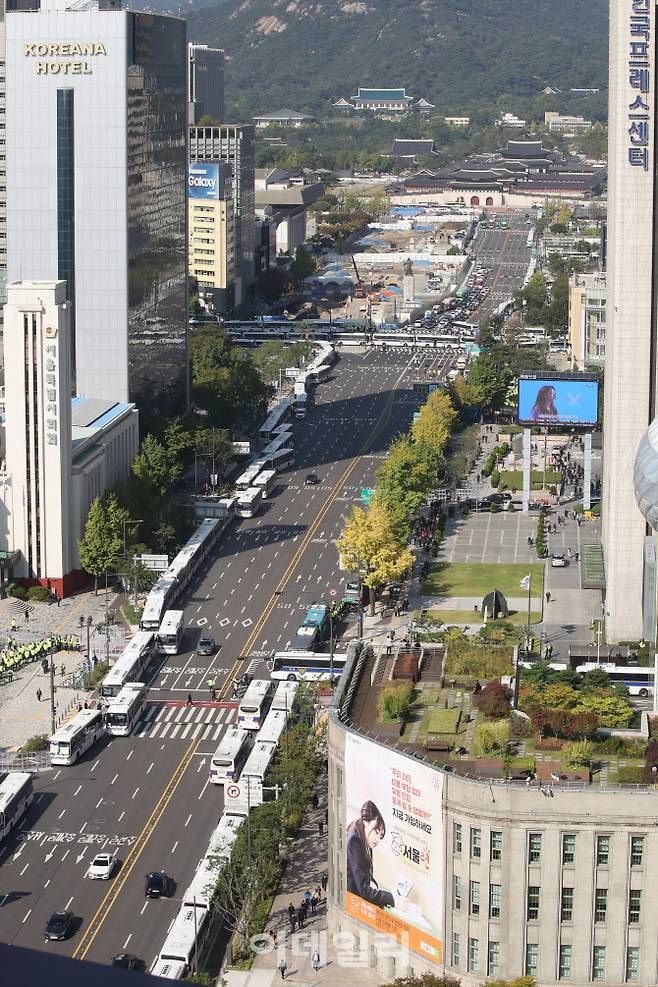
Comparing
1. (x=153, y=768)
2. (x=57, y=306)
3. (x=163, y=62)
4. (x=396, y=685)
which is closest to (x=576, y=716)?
(x=396, y=685)

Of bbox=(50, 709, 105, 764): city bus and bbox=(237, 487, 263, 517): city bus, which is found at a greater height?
bbox=(237, 487, 263, 517): city bus

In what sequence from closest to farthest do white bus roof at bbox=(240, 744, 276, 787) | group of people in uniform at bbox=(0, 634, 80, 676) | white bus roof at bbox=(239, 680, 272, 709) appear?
white bus roof at bbox=(240, 744, 276, 787), white bus roof at bbox=(239, 680, 272, 709), group of people in uniform at bbox=(0, 634, 80, 676)

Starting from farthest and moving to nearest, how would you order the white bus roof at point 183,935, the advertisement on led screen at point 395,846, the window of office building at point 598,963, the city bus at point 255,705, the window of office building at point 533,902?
the city bus at point 255,705
the white bus roof at point 183,935
the advertisement on led screen at point 395,846
the window of office building at point 598,963
the window of office building at point 533,902

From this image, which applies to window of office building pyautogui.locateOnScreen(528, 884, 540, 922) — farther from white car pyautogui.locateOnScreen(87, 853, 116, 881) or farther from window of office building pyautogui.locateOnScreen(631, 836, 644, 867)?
white car pyautogui.locateOnScreen(87, 853, 116, 881)

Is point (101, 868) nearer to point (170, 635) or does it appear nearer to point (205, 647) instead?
point (170, 635)

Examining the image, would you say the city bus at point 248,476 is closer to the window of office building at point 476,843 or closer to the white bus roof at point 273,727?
the white bus roof at point 273,727

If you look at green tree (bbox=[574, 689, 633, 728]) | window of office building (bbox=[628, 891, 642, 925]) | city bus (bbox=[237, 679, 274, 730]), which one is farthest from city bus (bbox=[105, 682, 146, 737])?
window of office building (bbox=[628, 891, 642, 925])

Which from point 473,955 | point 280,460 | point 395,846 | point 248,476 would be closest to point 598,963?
point 473,955

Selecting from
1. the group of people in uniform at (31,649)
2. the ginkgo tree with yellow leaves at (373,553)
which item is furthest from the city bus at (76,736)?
the ginkgo tree with yellow leaves at (373,553)
